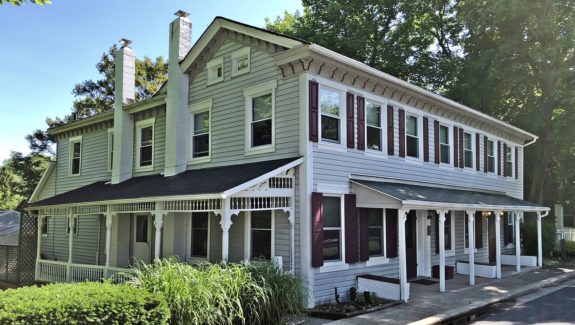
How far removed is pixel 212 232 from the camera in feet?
43.5

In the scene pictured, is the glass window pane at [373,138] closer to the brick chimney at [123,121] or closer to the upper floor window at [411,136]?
the upper floor window at [411,136]

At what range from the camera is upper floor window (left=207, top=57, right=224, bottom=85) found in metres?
13.8

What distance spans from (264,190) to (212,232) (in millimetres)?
3459

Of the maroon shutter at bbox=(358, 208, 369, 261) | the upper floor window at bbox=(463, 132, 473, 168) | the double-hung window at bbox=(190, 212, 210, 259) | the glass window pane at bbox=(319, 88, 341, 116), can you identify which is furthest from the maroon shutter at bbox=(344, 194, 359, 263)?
the upper floor window at bbox=(463, 132, 473, 168)

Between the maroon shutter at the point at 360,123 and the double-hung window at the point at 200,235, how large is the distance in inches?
190

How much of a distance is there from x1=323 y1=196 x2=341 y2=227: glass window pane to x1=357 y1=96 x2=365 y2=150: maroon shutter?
1.78 m

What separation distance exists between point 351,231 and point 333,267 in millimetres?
1115

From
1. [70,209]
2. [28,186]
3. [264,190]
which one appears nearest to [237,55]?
[264,190]

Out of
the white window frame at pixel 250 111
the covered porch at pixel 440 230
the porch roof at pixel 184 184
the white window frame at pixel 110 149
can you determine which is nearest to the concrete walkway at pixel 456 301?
the covered porch at pixel 440 230

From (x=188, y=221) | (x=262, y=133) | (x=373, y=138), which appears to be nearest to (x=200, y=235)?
(x=188, y=221)

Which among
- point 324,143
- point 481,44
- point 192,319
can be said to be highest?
point 481,44

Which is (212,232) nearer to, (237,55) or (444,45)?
(237,55)

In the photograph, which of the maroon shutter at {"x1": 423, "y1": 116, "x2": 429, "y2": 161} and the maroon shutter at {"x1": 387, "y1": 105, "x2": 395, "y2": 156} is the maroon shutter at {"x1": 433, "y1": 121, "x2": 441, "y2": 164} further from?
the maroon shutter at {"x1": 387, "y1": 105, "x2": 395, "y2": 156}

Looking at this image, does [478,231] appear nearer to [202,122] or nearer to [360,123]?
[360,123]
